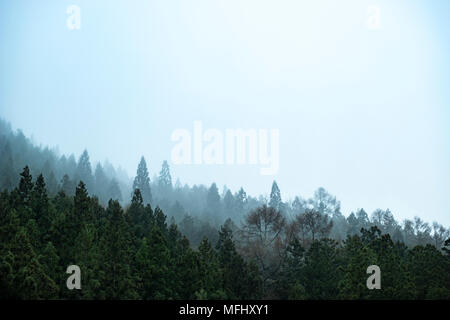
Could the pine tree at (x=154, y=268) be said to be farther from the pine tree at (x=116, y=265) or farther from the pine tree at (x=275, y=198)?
the pine tree at (x=275, y=198)

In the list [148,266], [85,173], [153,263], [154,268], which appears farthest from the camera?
[85,173]

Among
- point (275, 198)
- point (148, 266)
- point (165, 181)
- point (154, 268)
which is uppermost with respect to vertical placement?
point (165, 181)

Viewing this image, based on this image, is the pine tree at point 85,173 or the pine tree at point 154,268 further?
the pine tree at point 85,173

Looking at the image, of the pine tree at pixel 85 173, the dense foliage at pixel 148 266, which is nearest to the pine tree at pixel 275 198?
the pine tree at pixel 85 173

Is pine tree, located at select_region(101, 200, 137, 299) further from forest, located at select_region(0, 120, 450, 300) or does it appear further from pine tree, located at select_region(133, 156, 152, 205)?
pine tree, located at select_region(133, 156, 152, 205)

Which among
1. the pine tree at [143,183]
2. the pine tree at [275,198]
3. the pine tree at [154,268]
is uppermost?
the pine tree at [143,183]

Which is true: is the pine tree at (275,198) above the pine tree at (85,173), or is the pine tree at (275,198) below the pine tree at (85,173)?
below

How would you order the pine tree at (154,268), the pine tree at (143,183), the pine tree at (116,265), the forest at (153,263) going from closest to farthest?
the forest at (153,263) → the pine tree at (116,265) → the pine tree at (154,268) → the pine tree at (143,183)

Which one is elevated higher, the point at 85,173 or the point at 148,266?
the point at 85,173

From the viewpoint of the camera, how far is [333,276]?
32062 mm

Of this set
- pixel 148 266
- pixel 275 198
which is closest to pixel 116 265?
pixel 148 266

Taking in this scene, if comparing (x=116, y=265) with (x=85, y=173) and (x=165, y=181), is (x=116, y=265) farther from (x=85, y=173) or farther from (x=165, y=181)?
(x=165, y=181)

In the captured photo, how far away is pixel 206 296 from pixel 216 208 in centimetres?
6697

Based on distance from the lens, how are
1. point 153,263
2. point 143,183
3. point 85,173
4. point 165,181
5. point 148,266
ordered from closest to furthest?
1. point 148,266
2. point 153,263
3. point 143,183
4. point 85,173
5. point 165,181
